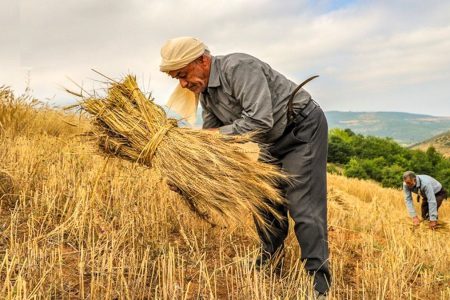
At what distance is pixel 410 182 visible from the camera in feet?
29.0

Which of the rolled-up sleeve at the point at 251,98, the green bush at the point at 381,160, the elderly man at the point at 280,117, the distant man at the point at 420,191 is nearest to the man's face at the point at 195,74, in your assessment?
the elderly man at the point at 280,117

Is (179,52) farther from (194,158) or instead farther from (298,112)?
(298,112)

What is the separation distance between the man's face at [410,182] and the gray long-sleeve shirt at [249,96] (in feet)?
21.6

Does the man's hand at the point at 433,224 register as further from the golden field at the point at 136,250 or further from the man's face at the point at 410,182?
the golden field at the point at 136,250

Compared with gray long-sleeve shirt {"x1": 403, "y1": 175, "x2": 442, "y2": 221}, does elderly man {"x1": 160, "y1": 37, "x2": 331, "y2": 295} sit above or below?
above

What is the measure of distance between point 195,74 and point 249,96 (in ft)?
1.27

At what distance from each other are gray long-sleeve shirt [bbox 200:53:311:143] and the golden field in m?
0.76

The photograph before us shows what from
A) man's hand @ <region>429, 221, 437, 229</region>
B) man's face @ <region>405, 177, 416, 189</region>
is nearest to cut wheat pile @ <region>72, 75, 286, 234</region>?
man's hand @ <region>429, 221, 437, 229</region>

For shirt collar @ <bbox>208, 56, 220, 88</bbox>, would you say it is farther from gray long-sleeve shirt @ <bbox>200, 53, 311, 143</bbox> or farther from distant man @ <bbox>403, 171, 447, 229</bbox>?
distant man @ <bbox>403, 171, 447, 229</bbox>

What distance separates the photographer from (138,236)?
10.5 feet

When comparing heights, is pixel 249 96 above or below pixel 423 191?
above

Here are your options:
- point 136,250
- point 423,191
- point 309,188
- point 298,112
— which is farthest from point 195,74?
point 423,191

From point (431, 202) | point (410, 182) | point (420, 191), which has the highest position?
point (410, 182)

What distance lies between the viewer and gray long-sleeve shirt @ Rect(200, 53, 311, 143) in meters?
2.64
